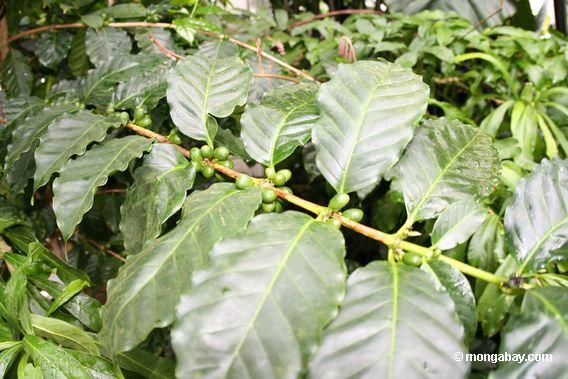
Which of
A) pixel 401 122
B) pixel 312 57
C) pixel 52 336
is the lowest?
pixel 52 336

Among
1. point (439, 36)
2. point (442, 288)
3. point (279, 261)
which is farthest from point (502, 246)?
point (439, 36)

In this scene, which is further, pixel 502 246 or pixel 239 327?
pixel 502 246

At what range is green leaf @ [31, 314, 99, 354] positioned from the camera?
0.63 meters

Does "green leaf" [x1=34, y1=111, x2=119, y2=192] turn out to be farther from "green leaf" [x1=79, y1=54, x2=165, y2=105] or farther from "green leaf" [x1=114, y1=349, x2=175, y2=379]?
"green leaf" [x1=114, y1=349, x2=175, y2=379]

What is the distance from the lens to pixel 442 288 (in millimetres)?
487

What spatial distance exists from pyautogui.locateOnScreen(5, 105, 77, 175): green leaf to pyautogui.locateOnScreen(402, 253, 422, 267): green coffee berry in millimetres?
627

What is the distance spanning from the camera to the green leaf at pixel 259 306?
40 cm

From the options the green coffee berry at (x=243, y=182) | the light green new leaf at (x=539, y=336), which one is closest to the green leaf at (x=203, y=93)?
the green coffee berry at (x=243, y=182)

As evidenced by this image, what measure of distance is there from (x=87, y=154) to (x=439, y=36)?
3.37ft

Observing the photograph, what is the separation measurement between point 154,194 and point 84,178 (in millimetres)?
101

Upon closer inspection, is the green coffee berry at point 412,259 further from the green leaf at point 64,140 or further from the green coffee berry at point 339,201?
the green leaf at point 64,140

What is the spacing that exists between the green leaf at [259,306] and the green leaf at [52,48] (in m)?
1.02

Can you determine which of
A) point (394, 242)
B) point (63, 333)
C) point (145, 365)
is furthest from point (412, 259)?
point (63, 333)

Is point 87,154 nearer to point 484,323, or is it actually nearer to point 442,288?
point 442,288
